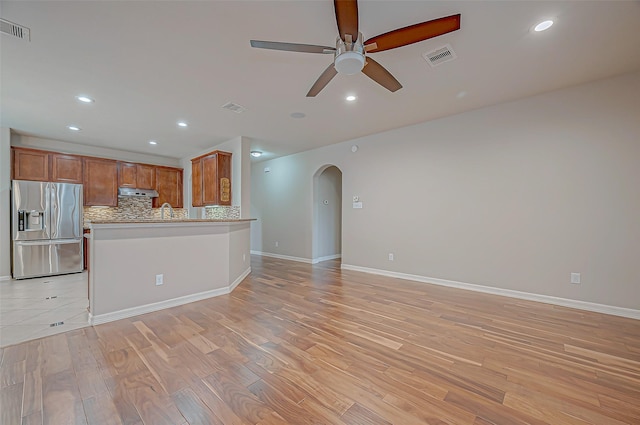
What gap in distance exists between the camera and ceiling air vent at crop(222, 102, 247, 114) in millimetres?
3604

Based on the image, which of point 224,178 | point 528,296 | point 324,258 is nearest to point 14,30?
point 224,178

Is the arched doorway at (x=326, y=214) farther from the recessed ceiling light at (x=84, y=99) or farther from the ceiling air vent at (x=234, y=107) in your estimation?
the recessed ceiling light at (x=84, y=99)

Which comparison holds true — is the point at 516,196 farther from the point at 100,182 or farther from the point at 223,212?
the point at 100,182

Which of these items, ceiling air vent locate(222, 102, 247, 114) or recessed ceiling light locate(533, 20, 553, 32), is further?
ceiling air vent locate(222, 102, 247, 114)

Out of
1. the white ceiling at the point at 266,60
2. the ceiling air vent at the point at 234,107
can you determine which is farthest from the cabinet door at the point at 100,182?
the ceiling air vent at the point at 234,107

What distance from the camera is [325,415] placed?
4.95 ft

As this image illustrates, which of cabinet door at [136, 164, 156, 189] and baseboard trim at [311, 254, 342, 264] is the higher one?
cabinet door at [136, 164, 156, 189]

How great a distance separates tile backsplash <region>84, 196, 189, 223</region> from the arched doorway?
4.04 metres

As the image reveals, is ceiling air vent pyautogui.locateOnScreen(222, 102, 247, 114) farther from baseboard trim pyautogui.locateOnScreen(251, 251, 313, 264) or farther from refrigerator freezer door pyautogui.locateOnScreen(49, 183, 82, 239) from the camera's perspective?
refrigerator freezer door pyautogui.locateOnScreen(49, 183, 82, 239)

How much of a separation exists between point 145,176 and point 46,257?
249 centimetres

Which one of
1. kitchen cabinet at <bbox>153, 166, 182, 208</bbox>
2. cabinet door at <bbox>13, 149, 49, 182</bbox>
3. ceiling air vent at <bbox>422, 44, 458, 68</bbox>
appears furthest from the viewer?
kitchen cabinet at <bbox>153, 166, 182, 208</bbox>

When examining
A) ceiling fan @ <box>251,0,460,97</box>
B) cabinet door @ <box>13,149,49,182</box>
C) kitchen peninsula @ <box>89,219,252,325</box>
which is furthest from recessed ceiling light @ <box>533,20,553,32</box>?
cabinet door @ <box>13,149,49,182</box>

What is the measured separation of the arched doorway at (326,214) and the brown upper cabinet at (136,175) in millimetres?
4189

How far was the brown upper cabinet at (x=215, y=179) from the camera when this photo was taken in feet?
17.2
